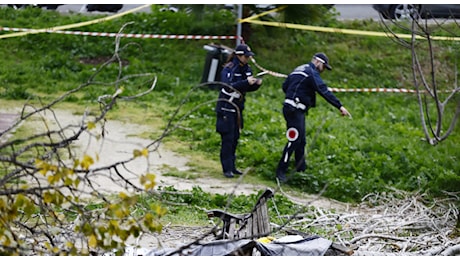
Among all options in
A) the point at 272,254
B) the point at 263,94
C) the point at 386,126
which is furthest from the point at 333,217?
the point at 263,94

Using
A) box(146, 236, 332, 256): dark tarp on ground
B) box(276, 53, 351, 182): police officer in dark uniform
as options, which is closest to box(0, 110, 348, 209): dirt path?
box(276, 53, 351, 182): police officer in dark uniform

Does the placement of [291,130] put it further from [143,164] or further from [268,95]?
[268,95]

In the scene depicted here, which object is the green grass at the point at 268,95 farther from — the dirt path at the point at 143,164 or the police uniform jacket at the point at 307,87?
the police uniform jacket at the point at 307,87

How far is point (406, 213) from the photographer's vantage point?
920cm

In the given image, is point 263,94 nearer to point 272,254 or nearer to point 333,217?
point 333,217

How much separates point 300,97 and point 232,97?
0.76 meters

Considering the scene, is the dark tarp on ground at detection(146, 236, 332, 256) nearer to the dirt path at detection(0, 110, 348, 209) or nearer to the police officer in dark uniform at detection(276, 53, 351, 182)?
the dirt path at detection(0, 110, 348, 209)

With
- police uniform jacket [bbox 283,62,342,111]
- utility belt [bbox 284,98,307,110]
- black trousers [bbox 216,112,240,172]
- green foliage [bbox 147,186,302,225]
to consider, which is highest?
police uniform jacket [bbox 283,62,342,111]

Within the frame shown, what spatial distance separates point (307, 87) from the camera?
33.7 ft

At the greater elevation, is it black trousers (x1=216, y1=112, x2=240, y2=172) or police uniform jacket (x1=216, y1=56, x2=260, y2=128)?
police uniform jacket (x1=216, y1=56, x2=260, y2=128)

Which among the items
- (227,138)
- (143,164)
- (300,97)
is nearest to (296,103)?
(300,97)

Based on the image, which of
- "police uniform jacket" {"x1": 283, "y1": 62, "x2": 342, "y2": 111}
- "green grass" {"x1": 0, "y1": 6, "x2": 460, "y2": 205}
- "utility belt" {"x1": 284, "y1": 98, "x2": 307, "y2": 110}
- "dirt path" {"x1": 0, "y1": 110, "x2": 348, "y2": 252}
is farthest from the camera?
"green grass" {"x1": 0, "y1": 6, "x2": 460, "y2": 205}

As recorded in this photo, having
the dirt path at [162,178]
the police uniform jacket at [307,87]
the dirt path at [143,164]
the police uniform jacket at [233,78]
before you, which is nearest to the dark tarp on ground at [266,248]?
the dirt path at [162,178]

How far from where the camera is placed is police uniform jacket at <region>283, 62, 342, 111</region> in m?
10.1
